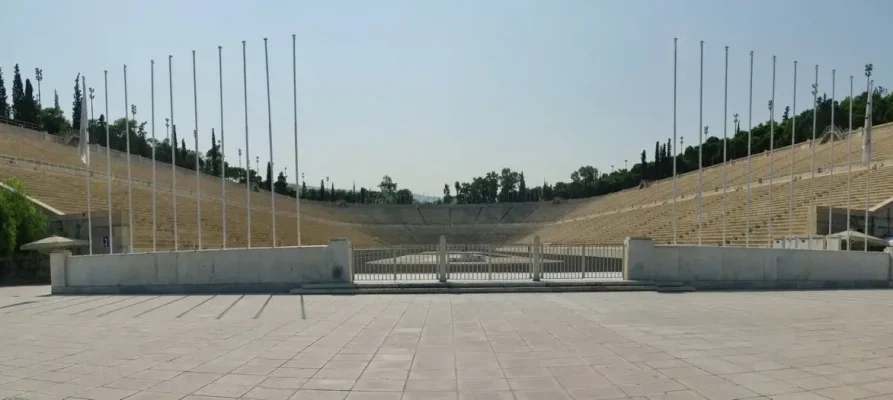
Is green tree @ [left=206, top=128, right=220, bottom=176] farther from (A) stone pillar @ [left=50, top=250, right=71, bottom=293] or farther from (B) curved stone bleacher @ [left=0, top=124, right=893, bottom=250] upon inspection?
(A) stone pillar @ [left=50, top=250, right=71, bottom=293]

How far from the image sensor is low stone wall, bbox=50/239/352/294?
14875mm

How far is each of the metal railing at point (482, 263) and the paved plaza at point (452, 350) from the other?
335 centimetres

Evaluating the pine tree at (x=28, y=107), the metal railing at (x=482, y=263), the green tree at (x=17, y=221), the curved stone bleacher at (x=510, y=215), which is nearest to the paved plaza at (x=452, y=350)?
the metal railing at (x=482, y=263)

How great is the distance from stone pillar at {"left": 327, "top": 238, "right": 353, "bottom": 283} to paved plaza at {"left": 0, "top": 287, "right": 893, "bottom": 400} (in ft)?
8.36

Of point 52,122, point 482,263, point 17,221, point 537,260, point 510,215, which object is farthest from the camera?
point 510,215

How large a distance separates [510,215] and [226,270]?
75689 mm

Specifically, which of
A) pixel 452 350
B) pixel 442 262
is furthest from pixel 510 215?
pixel 452 350

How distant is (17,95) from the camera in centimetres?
7350

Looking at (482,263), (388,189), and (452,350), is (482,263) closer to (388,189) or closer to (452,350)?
(452,350)

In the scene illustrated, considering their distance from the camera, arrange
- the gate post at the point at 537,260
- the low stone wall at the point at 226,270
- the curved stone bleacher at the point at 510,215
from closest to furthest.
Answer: the low stone wall at the point at 226,270, the gate post at the point at 537,260, the curved stone bleacher at the point at 510,215

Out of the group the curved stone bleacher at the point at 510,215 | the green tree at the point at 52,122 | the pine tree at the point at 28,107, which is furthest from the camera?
the green tree at the point at 52,122

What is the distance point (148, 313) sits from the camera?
11.1m

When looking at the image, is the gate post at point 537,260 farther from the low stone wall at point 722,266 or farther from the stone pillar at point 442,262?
the stone pillar at point 442,262

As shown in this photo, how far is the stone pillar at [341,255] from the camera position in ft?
48.8
